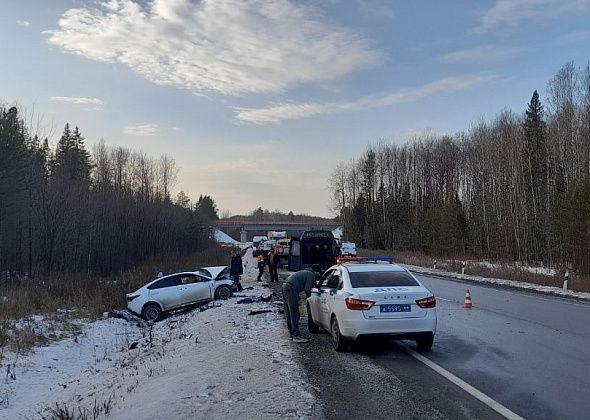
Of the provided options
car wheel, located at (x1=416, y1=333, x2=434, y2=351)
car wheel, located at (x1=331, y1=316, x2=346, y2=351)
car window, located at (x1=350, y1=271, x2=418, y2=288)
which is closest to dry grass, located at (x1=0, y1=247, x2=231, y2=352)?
car wheel, located at (x1=331, y1=316, x2=346, y2=351)

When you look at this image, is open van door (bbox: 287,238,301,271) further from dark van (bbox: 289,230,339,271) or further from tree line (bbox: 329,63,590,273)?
tree line (bbox: 329,63,590,273)

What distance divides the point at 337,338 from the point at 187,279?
564 inches

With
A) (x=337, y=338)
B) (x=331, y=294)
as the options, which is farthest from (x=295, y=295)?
(x=337, y=338)

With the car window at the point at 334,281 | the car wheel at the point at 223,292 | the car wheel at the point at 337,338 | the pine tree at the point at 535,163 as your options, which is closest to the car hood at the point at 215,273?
the car wheel at the point at 223,292

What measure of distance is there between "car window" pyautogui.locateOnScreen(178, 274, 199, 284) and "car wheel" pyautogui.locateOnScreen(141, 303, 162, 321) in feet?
4.72

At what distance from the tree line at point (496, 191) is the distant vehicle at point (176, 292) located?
68.3 ft

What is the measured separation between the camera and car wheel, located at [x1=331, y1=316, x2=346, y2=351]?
1056cm

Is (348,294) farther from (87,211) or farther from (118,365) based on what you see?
(87,211)

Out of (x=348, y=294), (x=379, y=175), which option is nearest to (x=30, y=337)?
(x=348, y=294)

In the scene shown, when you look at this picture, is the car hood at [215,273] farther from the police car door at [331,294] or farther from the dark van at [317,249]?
the police car door at [331,294]

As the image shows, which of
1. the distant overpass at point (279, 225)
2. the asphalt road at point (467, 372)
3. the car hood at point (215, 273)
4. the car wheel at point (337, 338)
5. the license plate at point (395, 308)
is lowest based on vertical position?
the asphalt road at point (467, 372)

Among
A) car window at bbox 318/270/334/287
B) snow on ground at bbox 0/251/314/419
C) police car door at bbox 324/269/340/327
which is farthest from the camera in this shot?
car window at bbox 318/270/334/287

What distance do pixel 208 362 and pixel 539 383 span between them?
517 cm

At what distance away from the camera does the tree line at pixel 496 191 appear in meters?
40.1
